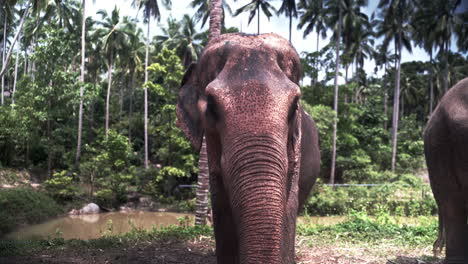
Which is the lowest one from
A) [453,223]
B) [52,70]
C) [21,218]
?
[21,218]

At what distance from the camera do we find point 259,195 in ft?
7.26

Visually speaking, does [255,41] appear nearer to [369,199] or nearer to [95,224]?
[95,224]

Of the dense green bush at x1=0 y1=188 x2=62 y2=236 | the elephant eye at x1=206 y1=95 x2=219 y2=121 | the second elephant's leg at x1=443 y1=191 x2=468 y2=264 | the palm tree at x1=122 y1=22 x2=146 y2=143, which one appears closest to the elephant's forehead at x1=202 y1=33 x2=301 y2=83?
the elephant eye at x1=206 y1=95 x2=219 y2=121

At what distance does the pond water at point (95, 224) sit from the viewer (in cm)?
1417

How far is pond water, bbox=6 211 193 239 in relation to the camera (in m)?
14.2

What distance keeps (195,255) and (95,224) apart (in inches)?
515

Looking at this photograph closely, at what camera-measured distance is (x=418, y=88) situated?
45750 mm

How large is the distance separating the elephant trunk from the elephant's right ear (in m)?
0.98

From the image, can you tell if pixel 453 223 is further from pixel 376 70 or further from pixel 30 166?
pixel 376 70

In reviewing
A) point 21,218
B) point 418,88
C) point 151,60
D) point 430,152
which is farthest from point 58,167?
point 418,88

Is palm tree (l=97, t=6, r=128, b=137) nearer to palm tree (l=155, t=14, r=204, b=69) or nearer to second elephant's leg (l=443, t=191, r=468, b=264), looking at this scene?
palm tree (l=155, t=14, r=204, b=69)

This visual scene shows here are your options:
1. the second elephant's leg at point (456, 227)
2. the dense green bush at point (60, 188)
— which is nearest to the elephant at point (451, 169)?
the second elephant's leg at point (456, 227)

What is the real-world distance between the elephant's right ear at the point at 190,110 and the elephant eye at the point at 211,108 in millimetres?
538

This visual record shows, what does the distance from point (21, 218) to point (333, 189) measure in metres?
15.4
